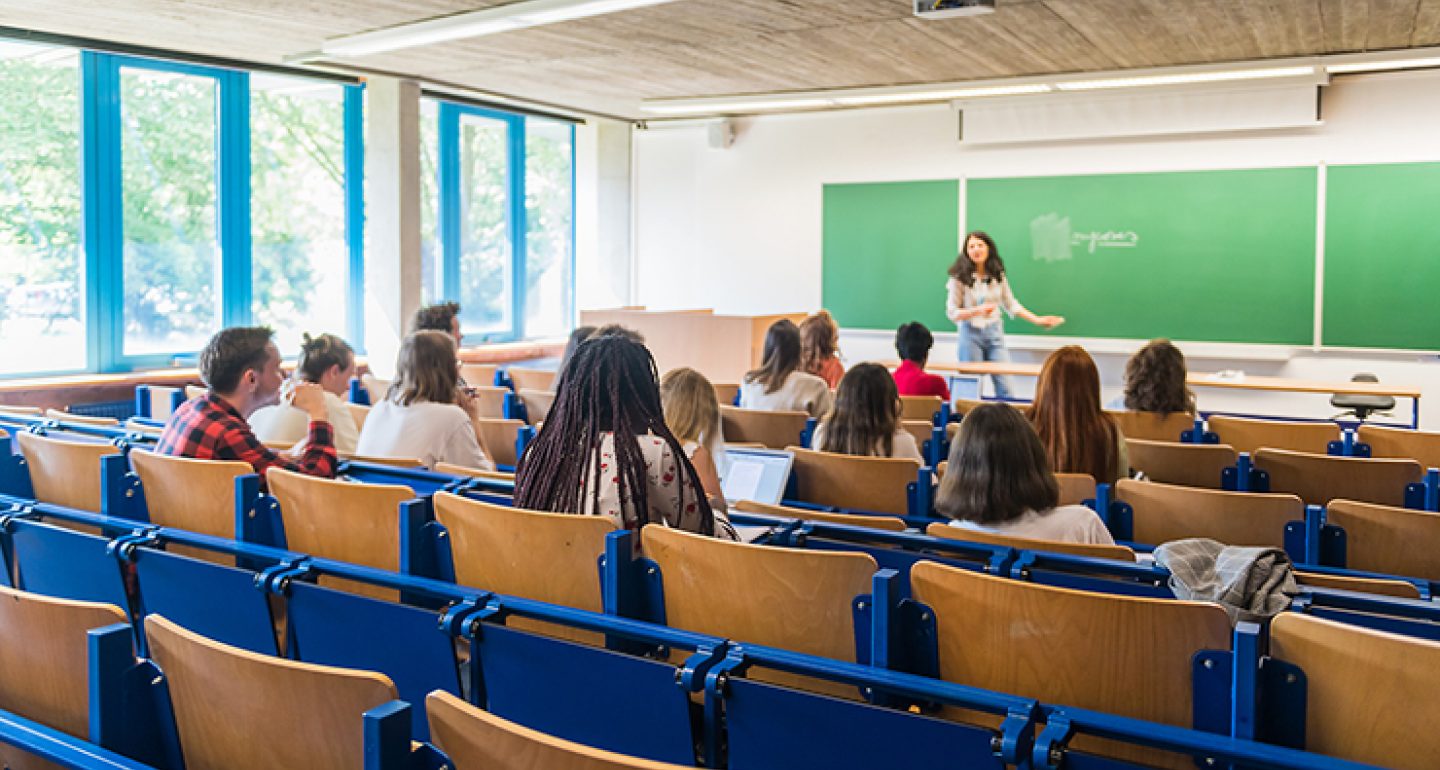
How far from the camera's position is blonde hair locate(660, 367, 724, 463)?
338 cm

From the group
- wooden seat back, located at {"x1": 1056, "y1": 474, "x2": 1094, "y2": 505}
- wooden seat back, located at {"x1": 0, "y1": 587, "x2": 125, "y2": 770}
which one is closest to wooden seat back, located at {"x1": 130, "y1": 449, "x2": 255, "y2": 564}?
wooden seat back, located at {"x1": 0, "y1": 587, "x2": 125, "y2": 770}

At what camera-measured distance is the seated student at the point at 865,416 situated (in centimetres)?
400

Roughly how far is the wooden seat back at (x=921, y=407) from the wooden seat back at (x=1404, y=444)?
1.80 m

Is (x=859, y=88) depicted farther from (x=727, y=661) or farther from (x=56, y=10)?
(x=727, y=661)

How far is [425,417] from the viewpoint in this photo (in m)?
4.05

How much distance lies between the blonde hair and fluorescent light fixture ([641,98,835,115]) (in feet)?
20.2

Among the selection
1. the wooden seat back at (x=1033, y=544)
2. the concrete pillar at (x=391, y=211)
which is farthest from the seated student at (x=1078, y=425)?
the concrete pillar at (x=391, y=211)

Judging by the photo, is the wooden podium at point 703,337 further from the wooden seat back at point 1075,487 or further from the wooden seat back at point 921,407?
the wooden seat back at point 1075,487

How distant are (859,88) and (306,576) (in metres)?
7.29

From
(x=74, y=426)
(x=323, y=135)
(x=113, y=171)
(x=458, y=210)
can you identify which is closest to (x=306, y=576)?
(x=74, y=426)

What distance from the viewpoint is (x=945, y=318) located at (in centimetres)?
988

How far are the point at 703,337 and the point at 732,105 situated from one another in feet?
7.51

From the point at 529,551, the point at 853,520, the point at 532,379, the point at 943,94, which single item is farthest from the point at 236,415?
the point at 943,94

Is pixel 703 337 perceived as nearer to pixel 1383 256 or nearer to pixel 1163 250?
pixel 1163 250
